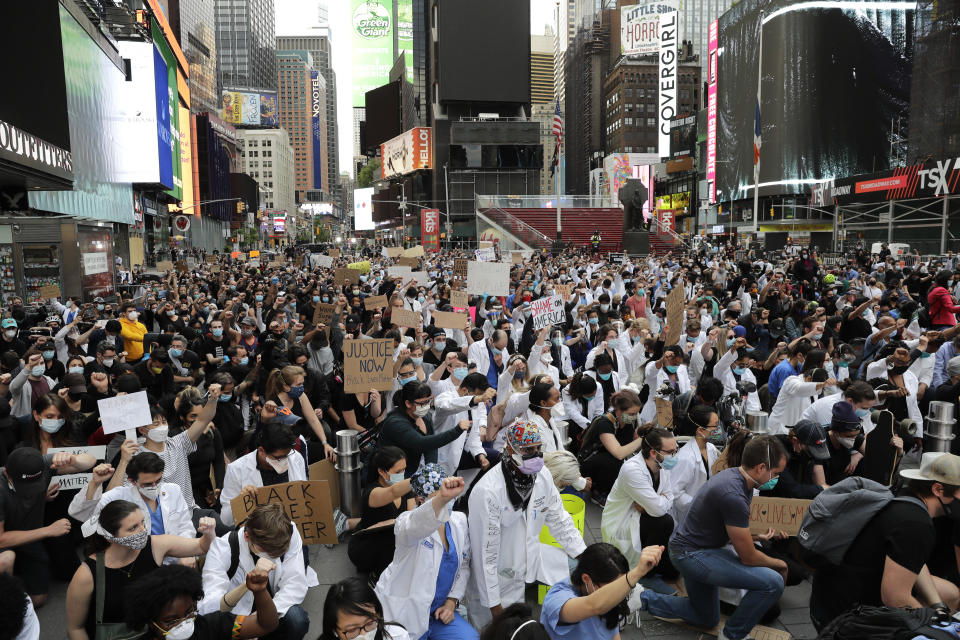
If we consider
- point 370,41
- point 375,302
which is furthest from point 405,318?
point 370,41

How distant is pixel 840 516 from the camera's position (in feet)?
12.3

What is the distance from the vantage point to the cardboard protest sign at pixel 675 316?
1013 centimetres

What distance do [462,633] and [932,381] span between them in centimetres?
680

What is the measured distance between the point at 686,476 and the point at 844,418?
1440mm

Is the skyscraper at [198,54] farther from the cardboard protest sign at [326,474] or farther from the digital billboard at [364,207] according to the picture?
the cardboard protest sign at [326,474]

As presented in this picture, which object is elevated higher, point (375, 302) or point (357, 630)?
point (375, 302)

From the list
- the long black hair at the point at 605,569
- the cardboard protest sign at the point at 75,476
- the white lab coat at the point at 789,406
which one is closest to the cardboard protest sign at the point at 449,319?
the white lab coat at the point at 789,406

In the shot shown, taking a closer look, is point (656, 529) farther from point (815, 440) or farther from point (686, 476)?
point (815, 440)

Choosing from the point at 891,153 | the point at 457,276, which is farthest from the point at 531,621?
the point at 891,153

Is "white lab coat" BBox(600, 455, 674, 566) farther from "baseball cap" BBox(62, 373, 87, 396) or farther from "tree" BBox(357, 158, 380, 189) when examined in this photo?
"tree" BBox(357, 158, 380, 189)

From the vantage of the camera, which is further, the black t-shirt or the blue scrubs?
the blue scrubs

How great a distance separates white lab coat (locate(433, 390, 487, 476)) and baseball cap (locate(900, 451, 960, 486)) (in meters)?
3.33

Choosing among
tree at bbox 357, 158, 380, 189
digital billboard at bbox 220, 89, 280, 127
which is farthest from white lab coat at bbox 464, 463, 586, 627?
digital billboard at bbox 220, 89, 280, 127

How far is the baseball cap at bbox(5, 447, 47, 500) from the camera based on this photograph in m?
4.75
